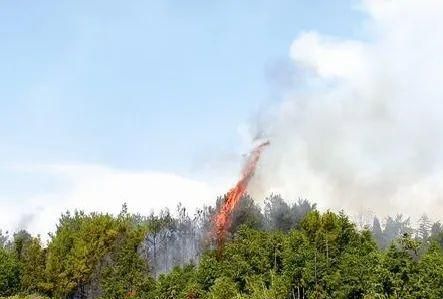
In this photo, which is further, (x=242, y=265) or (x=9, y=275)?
(x=9, y=275)

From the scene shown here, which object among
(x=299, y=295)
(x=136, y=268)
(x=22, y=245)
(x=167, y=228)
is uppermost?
(x=167, y=228)

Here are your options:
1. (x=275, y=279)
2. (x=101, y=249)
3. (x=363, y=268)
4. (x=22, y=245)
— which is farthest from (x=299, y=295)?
(x=22, y=245)

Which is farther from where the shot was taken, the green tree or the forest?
the green tree

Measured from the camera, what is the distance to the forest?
38.5m

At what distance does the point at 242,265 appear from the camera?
169 ft

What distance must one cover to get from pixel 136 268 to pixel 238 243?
42.2ft

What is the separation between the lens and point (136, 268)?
6369cm

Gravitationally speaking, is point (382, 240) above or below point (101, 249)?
above

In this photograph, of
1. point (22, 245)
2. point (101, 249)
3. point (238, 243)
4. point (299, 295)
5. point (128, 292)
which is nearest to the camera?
point (299, 295)

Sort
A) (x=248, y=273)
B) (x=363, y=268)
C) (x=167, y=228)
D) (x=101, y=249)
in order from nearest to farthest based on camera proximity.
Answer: (x=363, y=268)
(x=248, y=273)
(x=101, y=249)
(x=167, y=228)

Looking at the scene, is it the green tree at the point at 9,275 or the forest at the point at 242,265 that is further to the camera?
the green tree at the point at 9,275

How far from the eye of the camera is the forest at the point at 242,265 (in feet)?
126

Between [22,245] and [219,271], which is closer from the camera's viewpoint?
[219,271]

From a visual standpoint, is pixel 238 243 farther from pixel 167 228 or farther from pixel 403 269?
pixel 167 228
